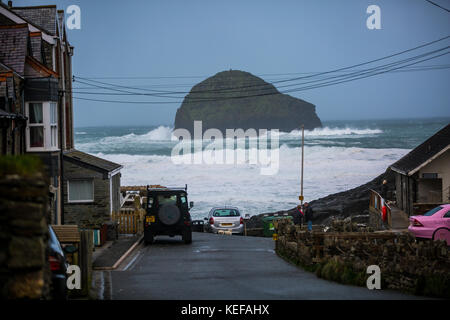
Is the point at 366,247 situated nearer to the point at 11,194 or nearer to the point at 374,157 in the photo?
the point at 11,194

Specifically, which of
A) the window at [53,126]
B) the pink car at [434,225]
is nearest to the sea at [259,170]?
the window at [53,126]

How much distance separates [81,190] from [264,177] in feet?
189

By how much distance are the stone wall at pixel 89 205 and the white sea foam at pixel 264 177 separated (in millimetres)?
24185

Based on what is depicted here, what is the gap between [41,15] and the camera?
106 feet

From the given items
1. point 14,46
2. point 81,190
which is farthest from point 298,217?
point 14,46

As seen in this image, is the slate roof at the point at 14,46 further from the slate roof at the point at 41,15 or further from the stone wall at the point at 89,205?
the stone wall at the point at 89,205

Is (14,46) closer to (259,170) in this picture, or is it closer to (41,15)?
(41,15)

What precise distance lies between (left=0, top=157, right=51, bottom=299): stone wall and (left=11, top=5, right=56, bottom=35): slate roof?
24.5 m

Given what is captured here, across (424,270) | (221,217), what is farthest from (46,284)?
(221,217)

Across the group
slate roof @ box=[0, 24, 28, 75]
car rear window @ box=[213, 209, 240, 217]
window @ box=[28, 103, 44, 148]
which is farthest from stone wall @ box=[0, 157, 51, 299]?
car rear window @ box=[213, 209, 240, 217]

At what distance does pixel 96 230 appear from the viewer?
26922 millimetres

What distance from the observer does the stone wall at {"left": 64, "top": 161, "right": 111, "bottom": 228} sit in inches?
1230
